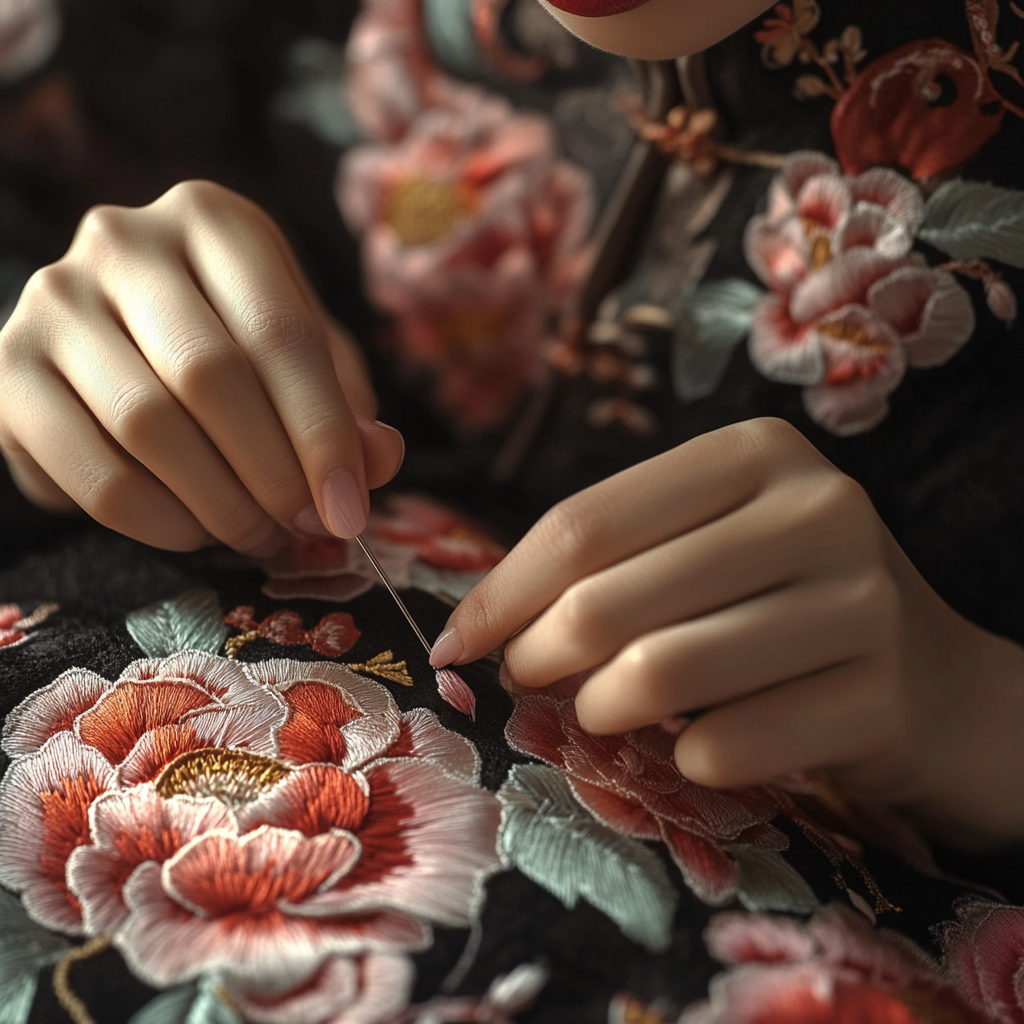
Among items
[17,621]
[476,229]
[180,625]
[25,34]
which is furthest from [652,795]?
[25,34]

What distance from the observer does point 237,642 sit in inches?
21.2

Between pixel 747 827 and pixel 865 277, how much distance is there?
0.35 meters

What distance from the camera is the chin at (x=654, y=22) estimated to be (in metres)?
0.50

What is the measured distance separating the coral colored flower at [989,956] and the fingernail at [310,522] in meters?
0.39

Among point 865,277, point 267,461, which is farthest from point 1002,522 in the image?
point 267,461

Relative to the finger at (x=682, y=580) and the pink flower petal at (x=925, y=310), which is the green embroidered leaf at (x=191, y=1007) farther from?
the pink flower petal at (x=925, y=310)

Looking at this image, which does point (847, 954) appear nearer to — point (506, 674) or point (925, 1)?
point (506, 674)

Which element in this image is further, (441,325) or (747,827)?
(441,325)

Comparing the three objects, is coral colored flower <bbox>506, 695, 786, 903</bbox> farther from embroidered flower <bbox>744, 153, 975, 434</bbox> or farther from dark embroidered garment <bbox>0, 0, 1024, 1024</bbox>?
embroidered flower <bbox>744, 153, 975, 434</bbox>

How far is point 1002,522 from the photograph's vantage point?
0.59m

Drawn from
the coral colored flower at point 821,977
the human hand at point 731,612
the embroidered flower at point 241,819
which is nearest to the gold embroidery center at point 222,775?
the embroidered flower at point 241,819

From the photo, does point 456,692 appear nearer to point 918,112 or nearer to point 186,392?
point 186,392

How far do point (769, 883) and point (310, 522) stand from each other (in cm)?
31

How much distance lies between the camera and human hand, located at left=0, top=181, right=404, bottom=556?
0.51m
